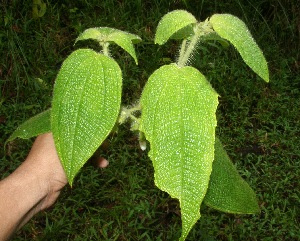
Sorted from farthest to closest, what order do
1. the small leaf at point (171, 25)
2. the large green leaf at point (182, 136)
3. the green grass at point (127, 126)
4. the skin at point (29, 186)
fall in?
the green grass at point (127, 126), the skin at point (29, 186), the small leaf at point (171, 25), the large green leaf at point (182, 136)

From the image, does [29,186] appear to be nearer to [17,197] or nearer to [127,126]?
[17,197]

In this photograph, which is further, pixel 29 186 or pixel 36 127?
pixel 29 186

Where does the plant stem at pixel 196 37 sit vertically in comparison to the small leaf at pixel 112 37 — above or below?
below

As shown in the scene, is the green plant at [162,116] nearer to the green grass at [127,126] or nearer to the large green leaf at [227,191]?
the large green leaf at [227,191]

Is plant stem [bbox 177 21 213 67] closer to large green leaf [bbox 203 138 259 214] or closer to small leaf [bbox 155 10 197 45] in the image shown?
small leaf [bbox 155 10 197 45]

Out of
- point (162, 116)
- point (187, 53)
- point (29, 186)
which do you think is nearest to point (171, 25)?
point (187, 53)

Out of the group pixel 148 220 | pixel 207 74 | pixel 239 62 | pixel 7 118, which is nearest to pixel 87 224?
pixel 148 220

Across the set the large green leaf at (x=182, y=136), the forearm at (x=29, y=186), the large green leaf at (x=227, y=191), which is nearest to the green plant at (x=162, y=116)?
the large green leaf at (x=182, y=136)
